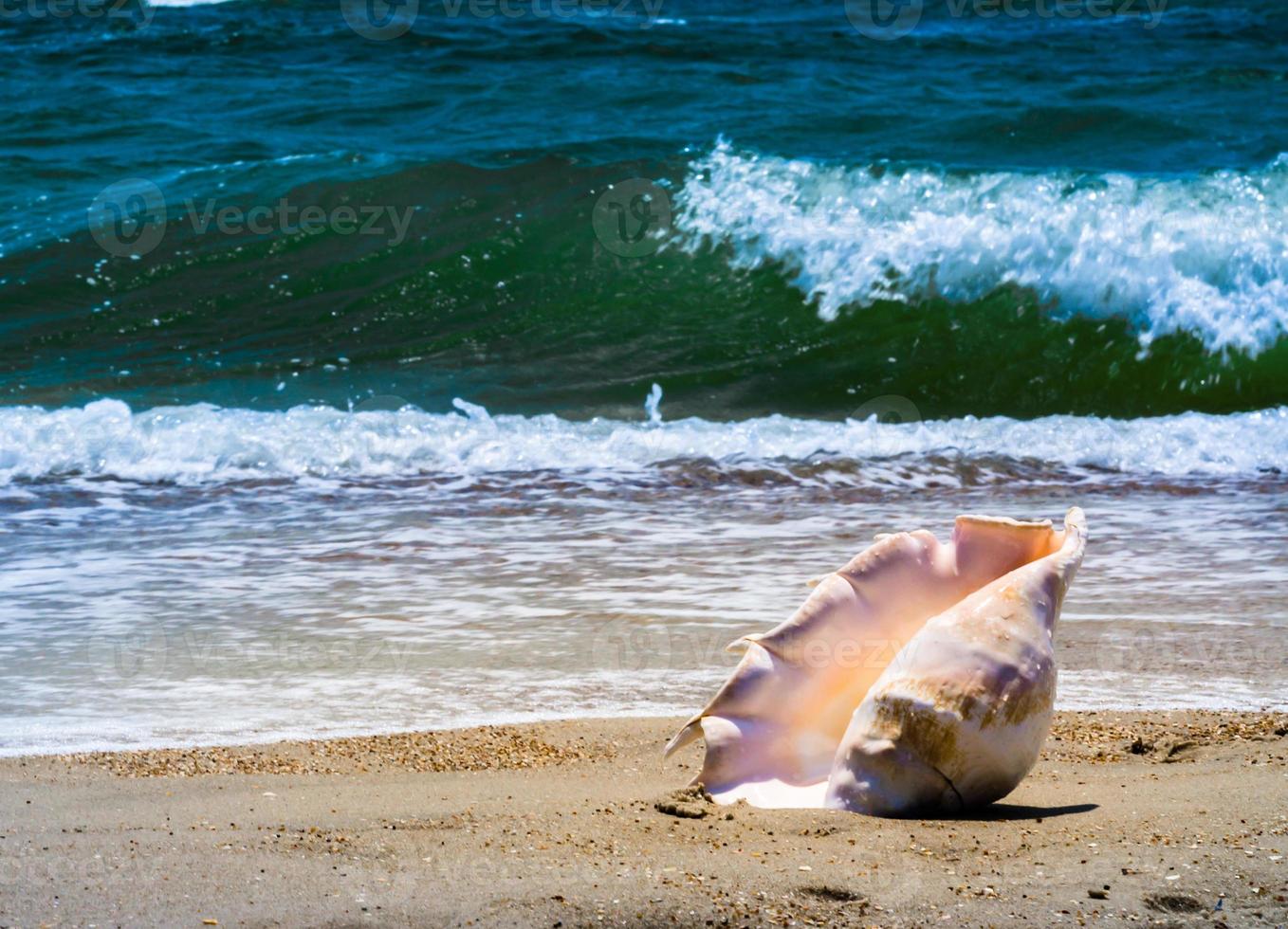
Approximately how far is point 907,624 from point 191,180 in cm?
962

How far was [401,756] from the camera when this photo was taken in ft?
9.78

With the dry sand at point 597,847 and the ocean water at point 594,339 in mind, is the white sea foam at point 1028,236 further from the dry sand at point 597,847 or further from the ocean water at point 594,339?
the dry sand at point 597,847

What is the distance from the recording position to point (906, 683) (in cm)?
238

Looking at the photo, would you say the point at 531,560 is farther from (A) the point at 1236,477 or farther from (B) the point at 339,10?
(B) the point at 339,10

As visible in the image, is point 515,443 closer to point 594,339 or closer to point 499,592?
point 499,592

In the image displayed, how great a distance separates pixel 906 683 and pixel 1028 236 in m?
7.51

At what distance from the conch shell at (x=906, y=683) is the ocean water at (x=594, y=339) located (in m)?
0.87

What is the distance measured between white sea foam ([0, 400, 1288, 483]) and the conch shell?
3.63 m

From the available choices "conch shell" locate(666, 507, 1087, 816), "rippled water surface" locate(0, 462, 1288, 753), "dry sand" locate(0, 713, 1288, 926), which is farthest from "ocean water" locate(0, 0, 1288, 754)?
"conch shell" locate(666, 507, 1087, 816)

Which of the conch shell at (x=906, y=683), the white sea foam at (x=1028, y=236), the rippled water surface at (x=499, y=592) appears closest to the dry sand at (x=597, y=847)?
the conch shell at (x=906, y=683)

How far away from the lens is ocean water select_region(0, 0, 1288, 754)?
3973 millimetres

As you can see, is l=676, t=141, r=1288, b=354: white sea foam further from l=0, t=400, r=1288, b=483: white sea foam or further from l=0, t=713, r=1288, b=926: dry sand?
l=0, t=713, r=1288, b=926: dry sand

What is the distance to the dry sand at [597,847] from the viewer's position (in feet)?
6.72

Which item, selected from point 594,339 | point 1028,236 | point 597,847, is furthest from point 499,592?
point 1028,236
